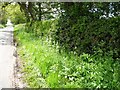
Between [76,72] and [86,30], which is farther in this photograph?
[86,30]

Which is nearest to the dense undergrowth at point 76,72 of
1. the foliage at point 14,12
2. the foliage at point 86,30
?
the foliage at point 86,30

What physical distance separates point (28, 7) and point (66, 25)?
56.8ft

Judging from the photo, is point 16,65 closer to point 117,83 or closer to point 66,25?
point 66,25

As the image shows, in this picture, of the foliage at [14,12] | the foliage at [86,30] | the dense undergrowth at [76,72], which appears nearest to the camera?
the dense undergrowth at [76,72]

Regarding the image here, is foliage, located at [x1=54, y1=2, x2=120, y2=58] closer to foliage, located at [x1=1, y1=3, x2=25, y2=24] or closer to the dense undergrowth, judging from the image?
the dense undergrowth

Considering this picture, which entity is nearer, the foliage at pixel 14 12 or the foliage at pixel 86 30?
the foliage at pixel 86 30

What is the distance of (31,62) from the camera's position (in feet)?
32.8

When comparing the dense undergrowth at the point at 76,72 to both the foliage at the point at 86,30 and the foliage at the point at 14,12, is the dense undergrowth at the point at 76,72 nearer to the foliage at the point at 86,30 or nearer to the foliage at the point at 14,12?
the foliage at the point at 86,30

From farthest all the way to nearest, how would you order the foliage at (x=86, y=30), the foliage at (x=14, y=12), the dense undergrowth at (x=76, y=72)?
the foliage at (x=14, y=12), the foliage at (x=86, y=30), the dense undergrowth at (x=76, y=72)

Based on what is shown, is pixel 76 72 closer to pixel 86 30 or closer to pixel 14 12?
pixel 86 30

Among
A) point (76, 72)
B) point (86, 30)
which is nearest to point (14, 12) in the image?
point (86, 30)

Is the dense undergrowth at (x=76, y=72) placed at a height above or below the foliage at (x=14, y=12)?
above

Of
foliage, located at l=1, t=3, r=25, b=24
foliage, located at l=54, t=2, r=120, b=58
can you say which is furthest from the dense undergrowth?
foliage, located at l=1, t=3, r=25, b=24

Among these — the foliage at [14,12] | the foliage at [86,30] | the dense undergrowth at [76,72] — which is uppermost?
the foliage at [86,30]
